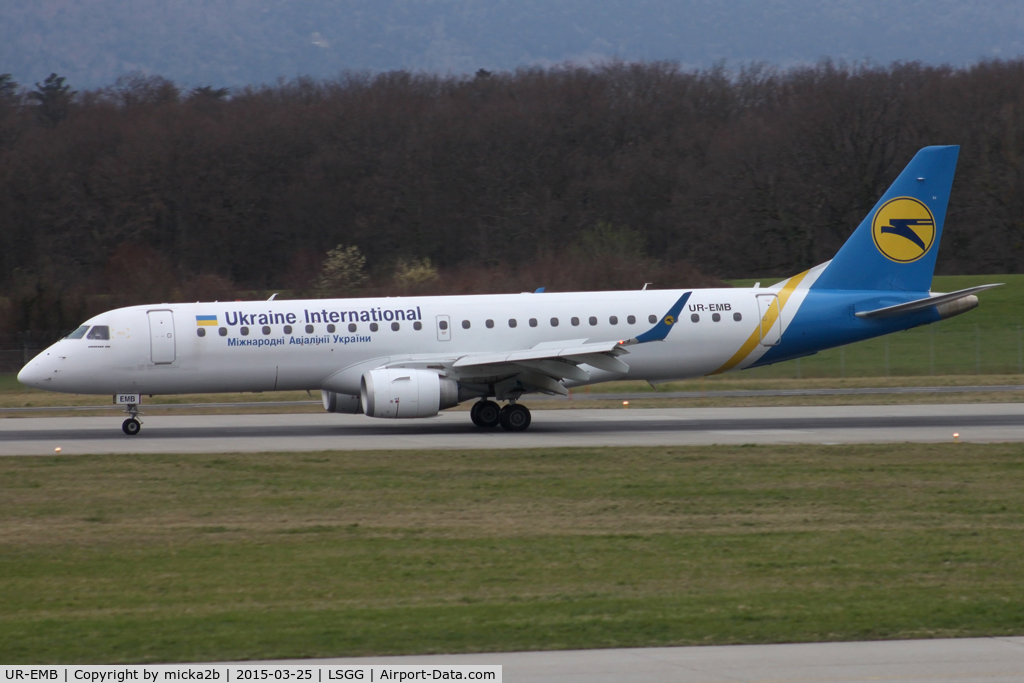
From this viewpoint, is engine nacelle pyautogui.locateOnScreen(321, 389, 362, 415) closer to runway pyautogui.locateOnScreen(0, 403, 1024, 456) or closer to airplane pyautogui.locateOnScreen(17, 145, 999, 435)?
airplane pyautogui.locateOnScreen(17, 145, 999, 435)

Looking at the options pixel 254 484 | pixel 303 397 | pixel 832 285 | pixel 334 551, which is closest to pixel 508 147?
pixel 303 397

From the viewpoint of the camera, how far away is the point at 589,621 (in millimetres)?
9742

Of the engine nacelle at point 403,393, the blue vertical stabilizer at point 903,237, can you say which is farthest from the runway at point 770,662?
the blue vertical stabilizer at point 903,237

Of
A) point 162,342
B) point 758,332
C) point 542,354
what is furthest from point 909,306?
point 162,342

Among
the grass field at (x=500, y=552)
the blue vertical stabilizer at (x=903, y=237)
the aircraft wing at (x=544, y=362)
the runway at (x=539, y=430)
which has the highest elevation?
the blue vertical stabilizer at (x=903, y=237)

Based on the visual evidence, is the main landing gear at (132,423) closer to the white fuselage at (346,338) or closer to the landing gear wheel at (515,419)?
the white fuselage at (346,338)

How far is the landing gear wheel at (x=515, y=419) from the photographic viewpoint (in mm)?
26234

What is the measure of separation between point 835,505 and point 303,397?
2480 cm

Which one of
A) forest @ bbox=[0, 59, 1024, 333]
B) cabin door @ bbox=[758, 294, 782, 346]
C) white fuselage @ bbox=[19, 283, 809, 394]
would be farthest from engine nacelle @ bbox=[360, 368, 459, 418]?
forest @ bbox=[0, 59, 1024, 333]

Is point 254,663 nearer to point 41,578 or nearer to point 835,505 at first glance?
point 41,578

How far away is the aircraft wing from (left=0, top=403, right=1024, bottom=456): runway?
1.26m

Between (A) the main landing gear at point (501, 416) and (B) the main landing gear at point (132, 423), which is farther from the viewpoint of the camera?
(A) the main landing gear at point (501, 416)

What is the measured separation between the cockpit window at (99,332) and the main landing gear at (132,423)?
1.70 m

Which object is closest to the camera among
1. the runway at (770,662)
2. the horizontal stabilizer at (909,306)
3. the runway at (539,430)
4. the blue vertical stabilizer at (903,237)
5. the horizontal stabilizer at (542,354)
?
the runway at (770,662)
